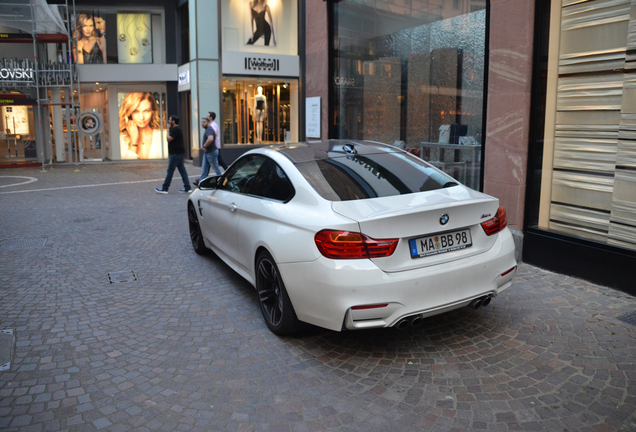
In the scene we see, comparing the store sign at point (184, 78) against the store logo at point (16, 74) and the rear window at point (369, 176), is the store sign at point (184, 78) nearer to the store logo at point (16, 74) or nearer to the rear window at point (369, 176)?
the store logo at point (16, 74)

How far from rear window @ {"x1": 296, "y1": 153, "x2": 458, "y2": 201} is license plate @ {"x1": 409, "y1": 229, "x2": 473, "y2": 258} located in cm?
52

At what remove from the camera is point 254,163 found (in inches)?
210

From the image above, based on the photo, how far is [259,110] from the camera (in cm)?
2048

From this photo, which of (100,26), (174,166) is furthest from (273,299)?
(100,26)

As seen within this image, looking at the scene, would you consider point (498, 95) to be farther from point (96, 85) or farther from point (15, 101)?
point (96, 85)

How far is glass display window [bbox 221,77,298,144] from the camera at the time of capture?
19.9m

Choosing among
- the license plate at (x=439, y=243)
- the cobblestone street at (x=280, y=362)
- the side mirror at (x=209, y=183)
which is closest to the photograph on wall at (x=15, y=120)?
the cobblestone street at (x=280, y=362)

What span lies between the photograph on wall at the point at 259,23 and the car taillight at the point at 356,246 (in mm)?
17946

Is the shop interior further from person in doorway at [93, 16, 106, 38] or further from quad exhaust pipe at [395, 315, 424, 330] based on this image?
quad exhaust pipe at [395, 315, 424, 330]

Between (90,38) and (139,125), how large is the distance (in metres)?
3.96

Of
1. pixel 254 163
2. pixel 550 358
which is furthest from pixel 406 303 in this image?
pixel 254 163

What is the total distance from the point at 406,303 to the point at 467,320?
125cm

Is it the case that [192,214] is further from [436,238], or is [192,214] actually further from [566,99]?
[566,99]

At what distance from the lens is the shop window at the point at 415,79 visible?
8.03 m
